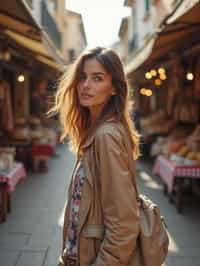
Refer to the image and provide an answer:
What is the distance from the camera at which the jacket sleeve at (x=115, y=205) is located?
5.17 ft

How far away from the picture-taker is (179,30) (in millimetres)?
6832

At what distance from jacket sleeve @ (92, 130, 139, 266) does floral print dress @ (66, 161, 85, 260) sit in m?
0.16

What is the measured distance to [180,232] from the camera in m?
5.29

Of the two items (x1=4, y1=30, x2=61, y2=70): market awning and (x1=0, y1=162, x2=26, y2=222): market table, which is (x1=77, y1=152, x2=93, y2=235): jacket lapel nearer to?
(x1=0, y1=162, x2=26, y2=222): market table

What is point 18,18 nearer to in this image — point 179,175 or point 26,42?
point 26,42

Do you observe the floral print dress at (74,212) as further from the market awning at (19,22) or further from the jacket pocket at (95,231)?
the market awning at (19,22)

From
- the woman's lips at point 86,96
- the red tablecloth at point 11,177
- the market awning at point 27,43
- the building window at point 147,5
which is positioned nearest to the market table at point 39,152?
the market awning at point 27,43

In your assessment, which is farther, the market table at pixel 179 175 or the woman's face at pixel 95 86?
the market table at pixel 179 175

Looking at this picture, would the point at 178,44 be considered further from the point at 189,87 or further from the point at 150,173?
the point at 150,173

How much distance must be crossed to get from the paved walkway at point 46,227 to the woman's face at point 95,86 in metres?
2.89

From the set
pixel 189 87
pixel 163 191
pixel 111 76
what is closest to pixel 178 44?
pixel 189 87

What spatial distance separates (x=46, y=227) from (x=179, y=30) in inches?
162

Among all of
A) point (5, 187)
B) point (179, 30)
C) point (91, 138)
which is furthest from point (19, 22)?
point (91, 138)

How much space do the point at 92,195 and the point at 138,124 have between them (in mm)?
12571
